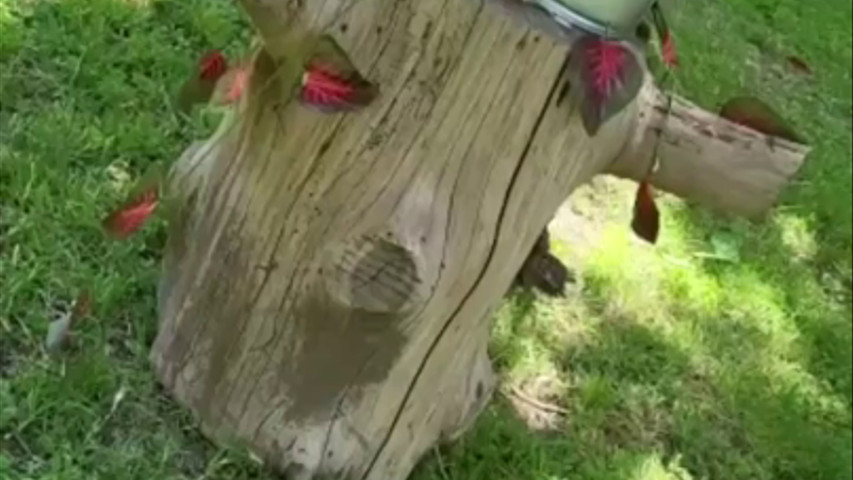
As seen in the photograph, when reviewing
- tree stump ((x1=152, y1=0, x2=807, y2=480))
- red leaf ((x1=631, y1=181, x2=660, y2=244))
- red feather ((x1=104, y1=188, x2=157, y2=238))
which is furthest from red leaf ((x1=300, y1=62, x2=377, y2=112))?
red leaf ((x1=631, y1=181, x2=660, y2=244))

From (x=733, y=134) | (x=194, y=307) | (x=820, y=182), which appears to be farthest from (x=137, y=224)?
(x=820, y=182)

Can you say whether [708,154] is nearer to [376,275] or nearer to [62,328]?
[376,275]

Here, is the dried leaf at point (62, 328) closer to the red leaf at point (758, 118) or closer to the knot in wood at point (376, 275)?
the knot in wood at point (376, 275)

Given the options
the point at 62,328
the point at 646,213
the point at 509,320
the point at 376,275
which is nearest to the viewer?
the point at 376,275

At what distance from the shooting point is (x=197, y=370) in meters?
2.70

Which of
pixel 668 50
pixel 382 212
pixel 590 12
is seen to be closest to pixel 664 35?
pixel 668 50

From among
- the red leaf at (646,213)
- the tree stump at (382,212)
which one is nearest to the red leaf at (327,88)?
the tree stump at (382,212)

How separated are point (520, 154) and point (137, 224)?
64 cm

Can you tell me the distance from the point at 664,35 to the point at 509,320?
0.98 meters

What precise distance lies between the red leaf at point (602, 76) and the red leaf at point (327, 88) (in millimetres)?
322

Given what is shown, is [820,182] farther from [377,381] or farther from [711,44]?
[377,381]

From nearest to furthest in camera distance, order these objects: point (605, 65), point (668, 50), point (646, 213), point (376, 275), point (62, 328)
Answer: point (605, 65), point (376, 275), point (668, 50), point (646, 213), point (62, 328)

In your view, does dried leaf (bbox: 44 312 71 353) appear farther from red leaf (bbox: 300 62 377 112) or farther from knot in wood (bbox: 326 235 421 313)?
red leaf (bbox: 300 62 377 112)

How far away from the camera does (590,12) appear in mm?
2330
